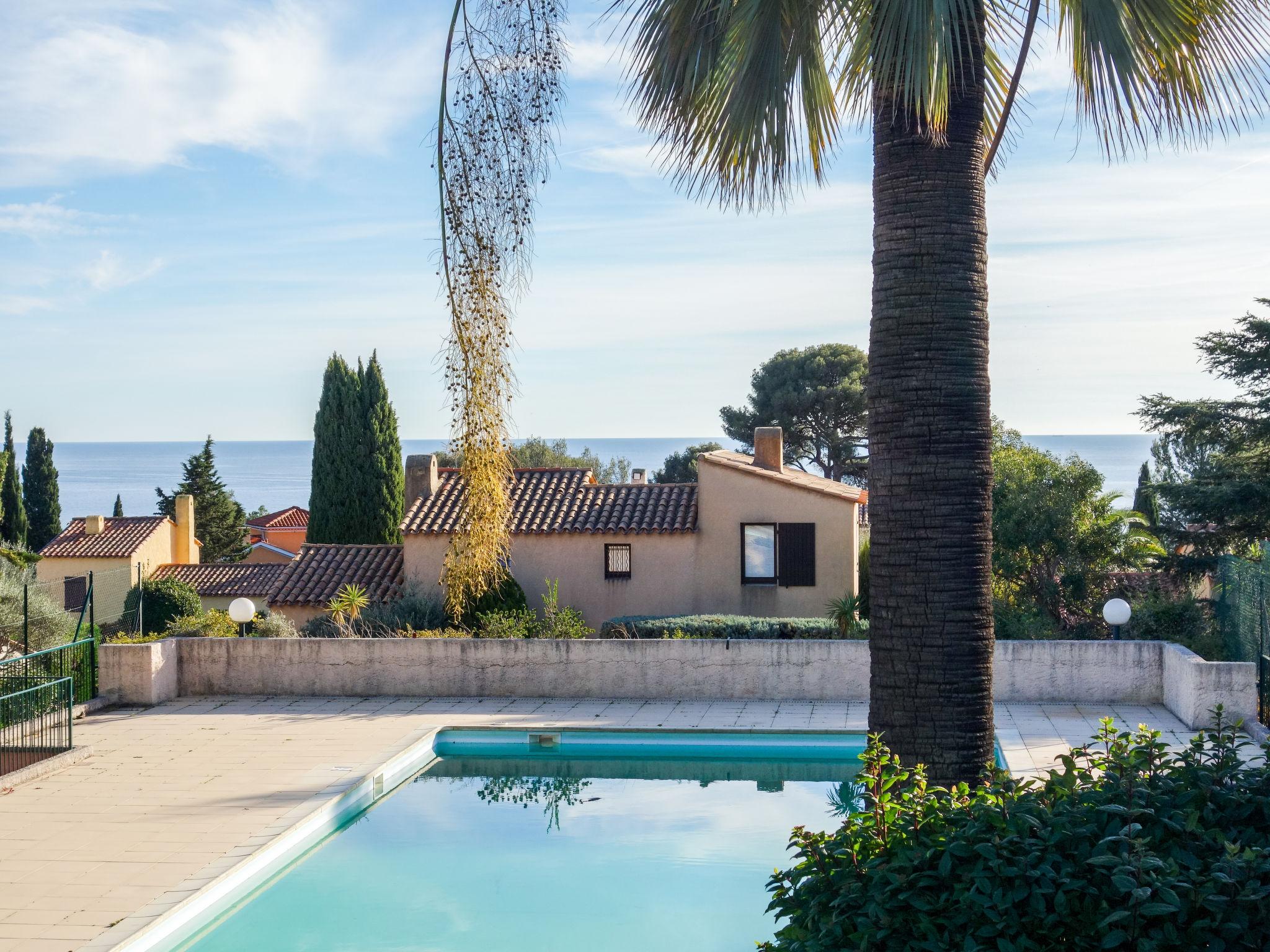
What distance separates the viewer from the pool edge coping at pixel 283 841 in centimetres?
793

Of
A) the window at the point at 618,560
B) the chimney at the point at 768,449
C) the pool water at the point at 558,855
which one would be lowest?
the pool water at the point at 558,855

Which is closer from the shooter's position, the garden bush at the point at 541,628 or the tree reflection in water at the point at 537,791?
the tree reflection in water at the point at 537,791

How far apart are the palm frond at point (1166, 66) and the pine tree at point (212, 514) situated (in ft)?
164

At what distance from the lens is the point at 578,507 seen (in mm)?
25391

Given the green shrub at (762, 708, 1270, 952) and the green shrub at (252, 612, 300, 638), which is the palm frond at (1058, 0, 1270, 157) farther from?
the green shrub at (252, 612, 300, 638)

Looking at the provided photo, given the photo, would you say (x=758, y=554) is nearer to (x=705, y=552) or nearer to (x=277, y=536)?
(x=705, y=552)

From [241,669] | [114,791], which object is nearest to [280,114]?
[114,791]

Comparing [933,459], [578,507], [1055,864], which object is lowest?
[1055,864]

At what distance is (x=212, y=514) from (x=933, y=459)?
171ft

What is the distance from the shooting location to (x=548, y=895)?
9875 mm

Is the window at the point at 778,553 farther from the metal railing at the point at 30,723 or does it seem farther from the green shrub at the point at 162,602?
the green shrub at the point at 162,602

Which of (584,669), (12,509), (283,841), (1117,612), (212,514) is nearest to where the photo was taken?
(283,841)

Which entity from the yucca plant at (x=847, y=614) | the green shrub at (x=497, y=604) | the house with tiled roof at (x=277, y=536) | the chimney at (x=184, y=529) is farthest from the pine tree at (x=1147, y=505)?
the chimney at (x=184, y=529)

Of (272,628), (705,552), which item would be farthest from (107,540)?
(272,628)
